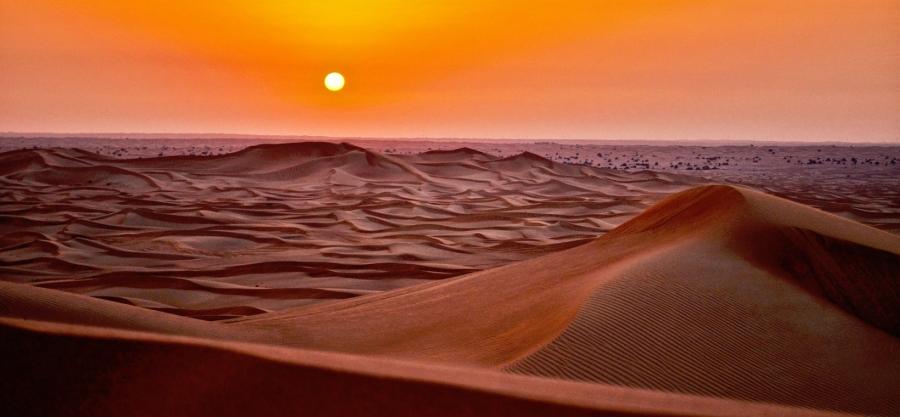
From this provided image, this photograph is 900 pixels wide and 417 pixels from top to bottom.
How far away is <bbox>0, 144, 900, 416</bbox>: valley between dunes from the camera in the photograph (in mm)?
1437

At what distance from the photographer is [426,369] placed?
1.53m

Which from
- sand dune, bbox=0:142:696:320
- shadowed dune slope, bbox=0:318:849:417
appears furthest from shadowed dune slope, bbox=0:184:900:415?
sand dune, bbox=0:142:696:320

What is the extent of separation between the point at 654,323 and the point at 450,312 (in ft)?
3.60

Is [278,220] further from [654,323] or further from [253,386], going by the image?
[253,386]

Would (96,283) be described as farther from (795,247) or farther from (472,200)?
(472,200)

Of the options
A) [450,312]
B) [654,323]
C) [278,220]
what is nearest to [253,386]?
[654,323]

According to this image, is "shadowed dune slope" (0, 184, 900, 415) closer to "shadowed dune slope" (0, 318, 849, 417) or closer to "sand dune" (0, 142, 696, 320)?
"shadowed dune slope" (0, 318, 849, 417)

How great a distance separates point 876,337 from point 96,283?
3985mm

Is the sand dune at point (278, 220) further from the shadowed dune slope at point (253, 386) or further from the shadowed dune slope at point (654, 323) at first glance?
the shadowed dune slope at point (253, 386)

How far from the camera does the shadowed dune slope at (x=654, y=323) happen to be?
1850mm

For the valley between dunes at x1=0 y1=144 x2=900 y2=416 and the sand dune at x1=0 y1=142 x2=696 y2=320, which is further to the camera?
the sand dune at x1=0 y1=142 x2=696 y2=320

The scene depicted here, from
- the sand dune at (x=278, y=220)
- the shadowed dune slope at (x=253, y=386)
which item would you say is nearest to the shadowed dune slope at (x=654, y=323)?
the shadowed dune slope at (x=253, y=386)

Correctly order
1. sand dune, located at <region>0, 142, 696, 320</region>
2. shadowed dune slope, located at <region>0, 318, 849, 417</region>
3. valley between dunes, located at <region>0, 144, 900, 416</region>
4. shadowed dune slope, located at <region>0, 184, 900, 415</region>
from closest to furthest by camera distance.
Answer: shadowed dune slope, located at <region>0, 318, 849, 417</region>, valley between dunes, located at <region>0, 144, 900, 416</region>, shadowed dune slope, located at <region>0, 184, 900, 415</region>, sand dune, located at <region>0, 142, 696, 320</region>

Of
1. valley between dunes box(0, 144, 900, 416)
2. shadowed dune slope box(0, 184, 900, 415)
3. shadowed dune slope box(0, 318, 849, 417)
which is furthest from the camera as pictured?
shadowed dune slope box(0, 184, 900, 415)
